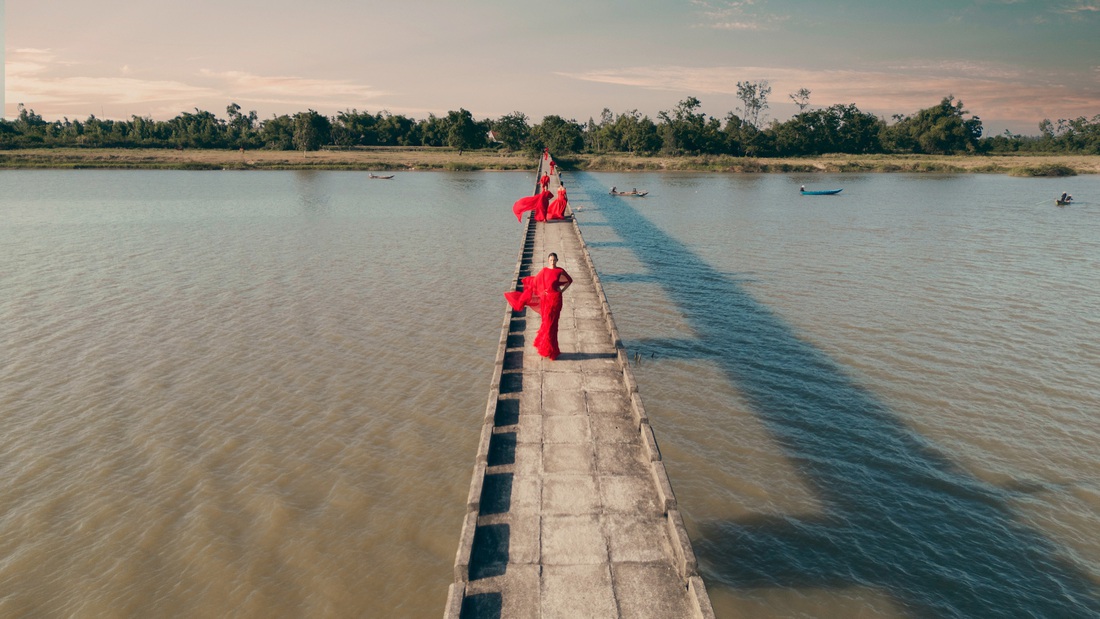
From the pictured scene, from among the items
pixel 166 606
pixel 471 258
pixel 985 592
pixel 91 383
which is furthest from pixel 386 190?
pixel 985 592

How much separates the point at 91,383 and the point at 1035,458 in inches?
934

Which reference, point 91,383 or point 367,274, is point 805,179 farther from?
point 91,383

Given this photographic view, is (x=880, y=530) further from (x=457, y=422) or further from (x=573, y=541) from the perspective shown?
(x=457, y=422)

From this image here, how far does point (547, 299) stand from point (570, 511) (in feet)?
16.8

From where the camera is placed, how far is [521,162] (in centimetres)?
9425

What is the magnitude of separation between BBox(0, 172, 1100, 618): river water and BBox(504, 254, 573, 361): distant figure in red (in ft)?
9.45

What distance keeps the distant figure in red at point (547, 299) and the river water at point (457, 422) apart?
2.88 metres

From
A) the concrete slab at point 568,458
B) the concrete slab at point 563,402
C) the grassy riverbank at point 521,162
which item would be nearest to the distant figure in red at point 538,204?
the concrete slab at point 563,402

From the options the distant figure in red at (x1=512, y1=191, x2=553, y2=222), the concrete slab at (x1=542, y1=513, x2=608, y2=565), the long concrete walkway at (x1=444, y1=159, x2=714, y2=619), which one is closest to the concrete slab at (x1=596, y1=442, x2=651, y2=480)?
the long concrete walkway at (x1=444, y1=159, x2=714, y2=619)

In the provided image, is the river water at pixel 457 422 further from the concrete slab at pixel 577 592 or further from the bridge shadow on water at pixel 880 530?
the concrete slab at pixel 577 592

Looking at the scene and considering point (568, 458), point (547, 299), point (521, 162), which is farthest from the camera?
point (521, 162)

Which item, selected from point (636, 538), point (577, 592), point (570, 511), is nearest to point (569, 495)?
point (570, 511)

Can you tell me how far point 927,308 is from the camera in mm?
22312

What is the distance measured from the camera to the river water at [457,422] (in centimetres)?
925
